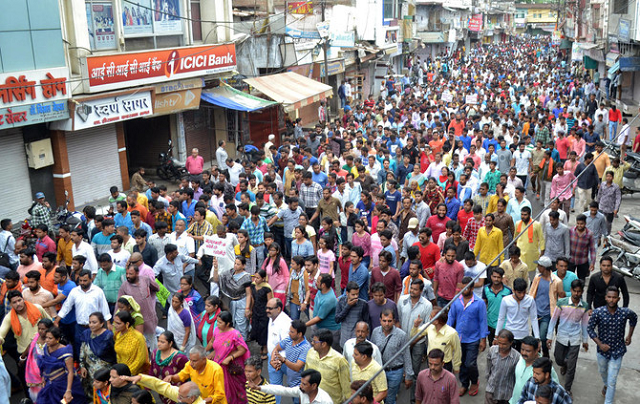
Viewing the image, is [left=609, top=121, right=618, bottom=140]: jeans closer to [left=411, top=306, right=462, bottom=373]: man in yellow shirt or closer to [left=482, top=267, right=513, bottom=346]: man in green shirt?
[left=482, top=267, right=513, bottom=346]: man in green shirt

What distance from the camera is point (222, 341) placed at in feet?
20.9

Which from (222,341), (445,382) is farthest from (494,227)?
(222,341)

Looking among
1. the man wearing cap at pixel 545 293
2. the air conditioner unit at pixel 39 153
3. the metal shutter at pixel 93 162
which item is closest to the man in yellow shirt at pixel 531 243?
the man wearing cap at pixel 545 293

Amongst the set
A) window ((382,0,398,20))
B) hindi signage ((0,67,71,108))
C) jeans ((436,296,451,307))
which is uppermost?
window ((382,0,398,20))

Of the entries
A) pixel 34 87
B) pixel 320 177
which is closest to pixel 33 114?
pixel 34 87

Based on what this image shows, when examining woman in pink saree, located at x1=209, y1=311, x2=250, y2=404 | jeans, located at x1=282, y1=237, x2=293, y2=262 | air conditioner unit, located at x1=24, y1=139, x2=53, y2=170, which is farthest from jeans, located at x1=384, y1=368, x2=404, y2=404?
air conditioner unit, located at x1=24, y1=139, x2=53, y2=170

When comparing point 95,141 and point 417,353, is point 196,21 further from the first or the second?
point 417,353

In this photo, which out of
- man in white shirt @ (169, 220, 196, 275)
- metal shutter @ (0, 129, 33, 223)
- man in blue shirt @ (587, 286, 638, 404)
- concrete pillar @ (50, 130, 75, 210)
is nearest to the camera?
man in blue shirt @ (587, 286, 638, 404)

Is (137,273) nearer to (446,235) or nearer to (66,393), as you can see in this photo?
(66,393)

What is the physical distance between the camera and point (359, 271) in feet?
26.8

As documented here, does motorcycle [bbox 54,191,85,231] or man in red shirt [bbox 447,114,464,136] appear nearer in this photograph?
motorcycle [bbox 54,191,85,231]

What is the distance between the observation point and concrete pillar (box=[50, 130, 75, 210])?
14.5 m

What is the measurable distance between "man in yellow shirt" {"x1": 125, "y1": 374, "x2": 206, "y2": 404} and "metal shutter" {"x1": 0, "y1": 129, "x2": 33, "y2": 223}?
909cm

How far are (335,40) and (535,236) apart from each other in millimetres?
19141
